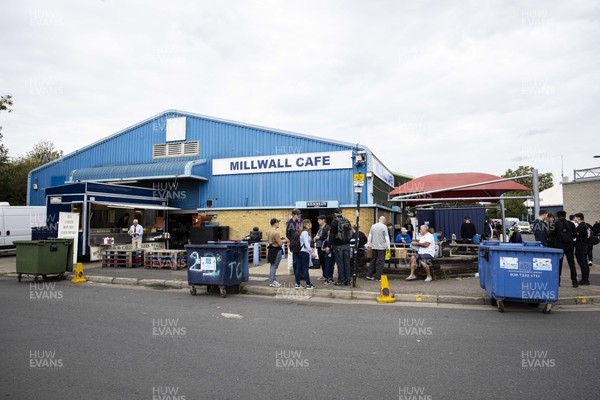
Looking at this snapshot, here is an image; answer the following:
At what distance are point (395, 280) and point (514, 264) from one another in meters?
3.74

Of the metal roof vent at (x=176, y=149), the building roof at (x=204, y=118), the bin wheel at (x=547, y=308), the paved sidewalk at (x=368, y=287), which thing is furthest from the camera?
the metal roof vent at (x=176, y=149)

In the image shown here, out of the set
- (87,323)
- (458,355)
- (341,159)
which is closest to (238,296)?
(87,323)

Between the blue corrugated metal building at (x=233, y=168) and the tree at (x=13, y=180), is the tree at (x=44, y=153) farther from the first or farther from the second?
the blue corrugated metal building at (x=233, y=168)

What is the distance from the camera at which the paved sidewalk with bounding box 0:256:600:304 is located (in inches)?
324

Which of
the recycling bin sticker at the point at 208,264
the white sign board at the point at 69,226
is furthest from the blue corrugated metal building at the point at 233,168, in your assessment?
the recycling bin sticker at the point at 208,264

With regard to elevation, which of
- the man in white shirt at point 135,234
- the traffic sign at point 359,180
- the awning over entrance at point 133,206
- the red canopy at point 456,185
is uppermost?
the red canopy at point 456,185

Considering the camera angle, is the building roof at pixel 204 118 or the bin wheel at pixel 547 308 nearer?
the bin wheel at pixel 547 308

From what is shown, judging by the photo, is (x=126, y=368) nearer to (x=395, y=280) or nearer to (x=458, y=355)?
(x=458, y=355)

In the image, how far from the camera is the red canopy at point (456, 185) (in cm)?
1257

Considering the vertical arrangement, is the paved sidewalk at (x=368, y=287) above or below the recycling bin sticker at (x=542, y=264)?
below

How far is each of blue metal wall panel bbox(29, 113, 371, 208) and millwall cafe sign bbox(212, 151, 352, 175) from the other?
224 millimetres

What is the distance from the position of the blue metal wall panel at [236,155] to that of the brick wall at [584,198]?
26469 millimetres

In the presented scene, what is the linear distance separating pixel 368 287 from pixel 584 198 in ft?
107

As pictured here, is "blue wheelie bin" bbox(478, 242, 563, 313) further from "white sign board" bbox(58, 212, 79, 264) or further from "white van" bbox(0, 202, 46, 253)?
"white van" bbox(0, 202, 46, 253)
